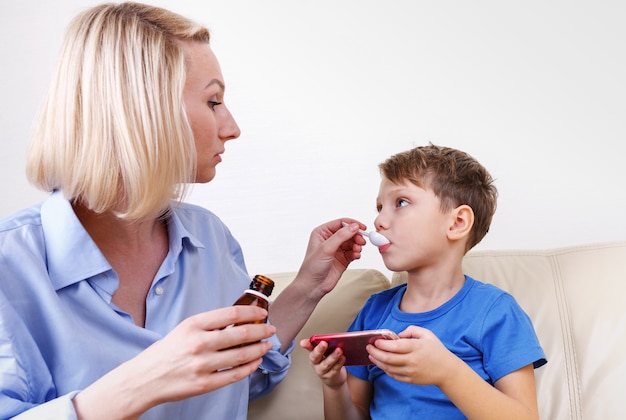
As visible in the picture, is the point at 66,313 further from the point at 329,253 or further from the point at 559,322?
the point at 559,322

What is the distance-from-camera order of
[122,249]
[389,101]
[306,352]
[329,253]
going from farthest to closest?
[389,101], [306,352], [329,253], [122,249]

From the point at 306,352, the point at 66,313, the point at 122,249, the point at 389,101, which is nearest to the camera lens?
the point at 66,313

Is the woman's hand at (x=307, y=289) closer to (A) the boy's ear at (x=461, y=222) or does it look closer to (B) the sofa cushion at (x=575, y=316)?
(A) the boy's ear at (x=461, y=222)

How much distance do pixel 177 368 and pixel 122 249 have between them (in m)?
0.41

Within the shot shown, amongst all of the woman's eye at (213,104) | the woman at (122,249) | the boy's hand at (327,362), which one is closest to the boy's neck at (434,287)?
the boy's hand at (327,362)

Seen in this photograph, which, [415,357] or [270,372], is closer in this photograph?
[415,357]

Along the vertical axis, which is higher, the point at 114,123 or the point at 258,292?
the point at 114,123

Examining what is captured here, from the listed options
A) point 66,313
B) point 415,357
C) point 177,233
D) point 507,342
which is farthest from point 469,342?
point 66,313

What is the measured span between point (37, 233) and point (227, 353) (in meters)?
0.44

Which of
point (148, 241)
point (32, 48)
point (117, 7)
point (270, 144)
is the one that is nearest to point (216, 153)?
point (148, 241)

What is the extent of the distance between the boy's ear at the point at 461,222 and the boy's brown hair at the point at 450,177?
2 cm

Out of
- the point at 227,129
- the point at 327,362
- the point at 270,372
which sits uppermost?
the point at 227,129

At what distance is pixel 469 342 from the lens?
1.41 m

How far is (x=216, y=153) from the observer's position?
4.61 feet
